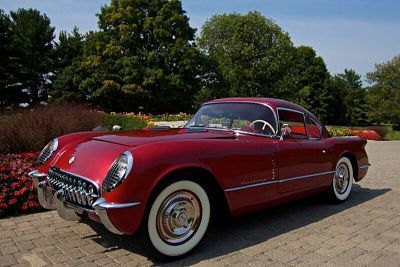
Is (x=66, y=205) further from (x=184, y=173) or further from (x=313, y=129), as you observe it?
(x=313, y=129)

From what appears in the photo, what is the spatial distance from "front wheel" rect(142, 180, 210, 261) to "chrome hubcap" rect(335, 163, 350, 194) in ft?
9.10

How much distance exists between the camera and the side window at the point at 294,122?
4734mm

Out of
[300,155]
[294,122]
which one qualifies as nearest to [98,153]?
[300,155]

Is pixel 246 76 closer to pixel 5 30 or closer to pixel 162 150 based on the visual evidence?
pixel 5 30

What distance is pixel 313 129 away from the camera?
5125 millimetres

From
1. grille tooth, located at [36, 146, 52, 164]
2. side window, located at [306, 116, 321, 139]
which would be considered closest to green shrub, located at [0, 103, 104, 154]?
grille tooth, located at [36, 146, 52, 164]

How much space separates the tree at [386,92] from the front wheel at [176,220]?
4290 cm

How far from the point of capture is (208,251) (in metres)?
3.59

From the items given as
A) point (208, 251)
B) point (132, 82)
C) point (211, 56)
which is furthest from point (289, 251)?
point (211, 56)

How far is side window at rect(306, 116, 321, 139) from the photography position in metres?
5.06

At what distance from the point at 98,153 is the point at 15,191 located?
2.01 metres

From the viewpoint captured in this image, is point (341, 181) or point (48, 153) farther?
point (341, 181)

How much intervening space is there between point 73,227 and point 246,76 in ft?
102

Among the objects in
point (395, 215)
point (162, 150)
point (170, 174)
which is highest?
point (162, 150)
